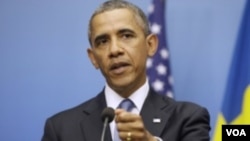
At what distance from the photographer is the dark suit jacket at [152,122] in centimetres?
168

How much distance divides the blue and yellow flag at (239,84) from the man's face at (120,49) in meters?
0.86

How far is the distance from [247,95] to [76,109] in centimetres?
107

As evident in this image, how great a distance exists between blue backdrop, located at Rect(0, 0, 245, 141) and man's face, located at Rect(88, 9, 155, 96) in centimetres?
85

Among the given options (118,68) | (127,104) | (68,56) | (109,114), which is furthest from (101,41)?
(68,56)

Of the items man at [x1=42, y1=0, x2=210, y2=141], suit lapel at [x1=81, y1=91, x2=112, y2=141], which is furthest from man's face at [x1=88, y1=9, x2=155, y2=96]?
suit lapel at [x1=81, y1=91, x2=112, y2=141]

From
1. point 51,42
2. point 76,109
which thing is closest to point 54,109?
point 51,42

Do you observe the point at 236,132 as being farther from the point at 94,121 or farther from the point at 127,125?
the point at 94,121

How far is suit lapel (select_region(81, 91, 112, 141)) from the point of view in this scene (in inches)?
68.4

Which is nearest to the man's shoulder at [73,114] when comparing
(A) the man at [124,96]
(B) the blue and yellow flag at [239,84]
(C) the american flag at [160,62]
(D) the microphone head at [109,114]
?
(A) the man at [124,96]

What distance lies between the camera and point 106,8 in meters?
1.85

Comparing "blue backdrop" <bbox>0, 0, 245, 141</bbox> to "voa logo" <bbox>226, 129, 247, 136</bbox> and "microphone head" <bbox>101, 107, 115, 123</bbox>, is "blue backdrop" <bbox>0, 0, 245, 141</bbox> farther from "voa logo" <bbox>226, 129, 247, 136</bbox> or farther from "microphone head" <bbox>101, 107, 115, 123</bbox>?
"microphone head" <bbox>101, 107, 115, 123</bbox>

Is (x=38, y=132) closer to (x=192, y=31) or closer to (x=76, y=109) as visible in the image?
(x=76, y=109)

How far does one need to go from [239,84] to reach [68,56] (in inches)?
39.6

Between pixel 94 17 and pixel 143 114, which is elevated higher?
pixel 94 17
